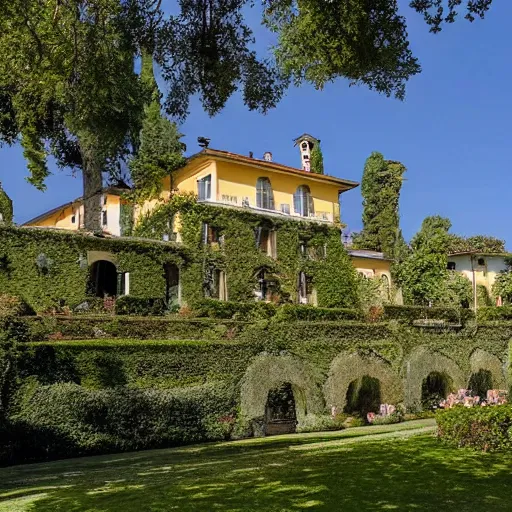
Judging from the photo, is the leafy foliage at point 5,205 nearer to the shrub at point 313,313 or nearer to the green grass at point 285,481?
the shrub at point 313,313

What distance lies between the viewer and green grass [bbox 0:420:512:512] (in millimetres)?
9727

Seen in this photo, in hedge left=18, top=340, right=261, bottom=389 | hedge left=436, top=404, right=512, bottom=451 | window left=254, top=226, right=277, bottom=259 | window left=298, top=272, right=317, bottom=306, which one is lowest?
hedge left=436, top=404, right=512, bottom=451

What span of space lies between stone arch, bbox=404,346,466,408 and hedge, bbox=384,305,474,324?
26.7 feet

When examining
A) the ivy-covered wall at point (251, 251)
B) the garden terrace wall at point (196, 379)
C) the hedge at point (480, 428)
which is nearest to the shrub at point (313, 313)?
the ivy-covered wall at point (251, 251)

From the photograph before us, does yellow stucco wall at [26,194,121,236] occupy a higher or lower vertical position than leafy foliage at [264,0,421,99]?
higher

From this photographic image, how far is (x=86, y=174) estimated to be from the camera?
140 ft

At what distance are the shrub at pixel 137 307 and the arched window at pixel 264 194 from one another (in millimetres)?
10745

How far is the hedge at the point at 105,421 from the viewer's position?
1930 centimetres

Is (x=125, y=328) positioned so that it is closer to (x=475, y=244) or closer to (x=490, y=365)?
(x=490, y=365)

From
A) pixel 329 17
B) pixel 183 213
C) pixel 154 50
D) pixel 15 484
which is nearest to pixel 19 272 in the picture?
pixel 183 213

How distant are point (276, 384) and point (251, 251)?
715 inches

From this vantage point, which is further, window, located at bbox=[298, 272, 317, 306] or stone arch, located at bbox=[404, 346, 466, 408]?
window, located at bbox=[298, 272, 317, 306]

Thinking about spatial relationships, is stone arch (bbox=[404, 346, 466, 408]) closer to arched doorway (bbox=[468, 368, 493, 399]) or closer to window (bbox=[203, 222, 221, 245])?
arched doorway (bbox=[468, 368, 493, 399])

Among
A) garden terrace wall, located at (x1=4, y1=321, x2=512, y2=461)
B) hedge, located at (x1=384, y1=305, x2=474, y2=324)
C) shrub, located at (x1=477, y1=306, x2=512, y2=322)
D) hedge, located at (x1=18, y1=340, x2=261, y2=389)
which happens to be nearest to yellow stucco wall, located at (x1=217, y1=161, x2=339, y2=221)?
hedge, located at (x1=384, y1=305, x2=474, y2=324)
